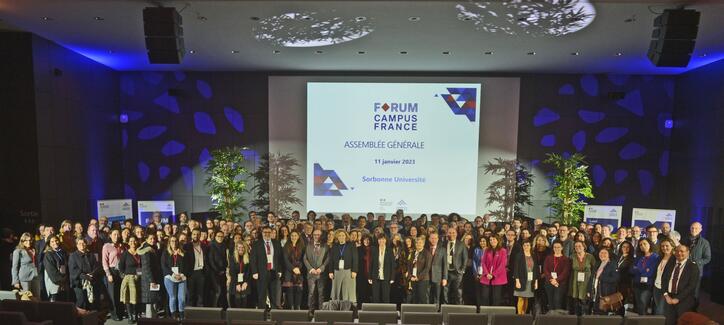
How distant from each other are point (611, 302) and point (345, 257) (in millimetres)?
3937

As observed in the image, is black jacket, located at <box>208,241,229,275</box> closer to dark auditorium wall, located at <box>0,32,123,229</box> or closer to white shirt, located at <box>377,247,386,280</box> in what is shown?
white shirt, located at <box>377,247,386,280</box>

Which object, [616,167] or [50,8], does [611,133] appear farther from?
[50,8]

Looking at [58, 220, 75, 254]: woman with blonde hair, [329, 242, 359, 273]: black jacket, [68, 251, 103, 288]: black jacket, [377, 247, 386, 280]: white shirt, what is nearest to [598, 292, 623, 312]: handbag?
[377, 247, 386, 280]: white shirt

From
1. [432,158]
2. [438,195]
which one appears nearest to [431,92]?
[432,158]

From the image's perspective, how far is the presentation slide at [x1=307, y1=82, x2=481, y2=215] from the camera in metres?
10.6

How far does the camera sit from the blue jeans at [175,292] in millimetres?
5926

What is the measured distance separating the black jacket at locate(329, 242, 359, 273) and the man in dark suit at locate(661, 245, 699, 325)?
4359mm

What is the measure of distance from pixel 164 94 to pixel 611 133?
40.8 feet

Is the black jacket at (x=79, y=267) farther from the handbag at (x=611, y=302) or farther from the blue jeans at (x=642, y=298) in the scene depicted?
the blue jeans at (x=642, y=298)

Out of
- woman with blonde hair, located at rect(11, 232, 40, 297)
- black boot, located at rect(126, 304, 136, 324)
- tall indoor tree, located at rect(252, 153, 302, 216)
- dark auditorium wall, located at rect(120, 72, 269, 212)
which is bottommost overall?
black boot, located at rect(126, 304, 136, 324)

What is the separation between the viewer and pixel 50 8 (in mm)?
6184

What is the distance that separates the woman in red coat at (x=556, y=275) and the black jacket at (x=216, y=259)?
4923 millimetres

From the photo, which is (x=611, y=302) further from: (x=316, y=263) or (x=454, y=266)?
(x=316, y=263)

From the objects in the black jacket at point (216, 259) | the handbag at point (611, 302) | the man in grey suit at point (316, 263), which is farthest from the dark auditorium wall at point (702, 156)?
the black jacket at point (216, 259)
